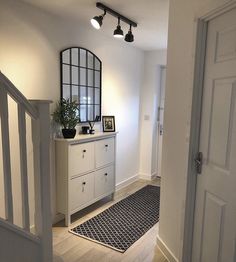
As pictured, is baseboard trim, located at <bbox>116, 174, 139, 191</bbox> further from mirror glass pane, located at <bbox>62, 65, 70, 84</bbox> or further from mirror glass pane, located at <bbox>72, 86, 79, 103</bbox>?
mirror glass pane, located at <bbox>62, 65, 70, 84</bbox>

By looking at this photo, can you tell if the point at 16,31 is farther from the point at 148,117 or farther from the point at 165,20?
the point at 148,117

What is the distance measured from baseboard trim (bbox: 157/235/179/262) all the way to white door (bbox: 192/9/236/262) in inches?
14.1

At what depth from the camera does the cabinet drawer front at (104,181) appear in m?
3.21

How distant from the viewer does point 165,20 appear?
275 cm

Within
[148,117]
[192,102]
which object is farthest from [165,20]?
[148,117]

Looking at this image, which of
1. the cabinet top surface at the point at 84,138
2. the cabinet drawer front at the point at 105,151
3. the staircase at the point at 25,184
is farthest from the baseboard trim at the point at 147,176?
the staircase at the point at 25,184

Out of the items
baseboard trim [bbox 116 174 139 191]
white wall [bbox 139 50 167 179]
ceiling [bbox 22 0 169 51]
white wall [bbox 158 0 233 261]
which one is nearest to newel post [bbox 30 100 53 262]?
white wall [bbox 158 0 233 261]

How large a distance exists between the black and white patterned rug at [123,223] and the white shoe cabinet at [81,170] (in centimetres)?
24

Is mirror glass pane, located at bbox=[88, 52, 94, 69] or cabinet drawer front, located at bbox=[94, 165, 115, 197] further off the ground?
mirror glass pane, located at bbox=[88, 52, 94, 69]

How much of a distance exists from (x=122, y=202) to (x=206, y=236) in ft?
6.29

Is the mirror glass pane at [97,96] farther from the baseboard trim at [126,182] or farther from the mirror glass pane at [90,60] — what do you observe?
the baseboard trim at [126,182]

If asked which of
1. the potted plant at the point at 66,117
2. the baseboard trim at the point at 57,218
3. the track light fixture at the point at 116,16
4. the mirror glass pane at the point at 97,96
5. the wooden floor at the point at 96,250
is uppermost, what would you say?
the track light fixture at the point at 116,16

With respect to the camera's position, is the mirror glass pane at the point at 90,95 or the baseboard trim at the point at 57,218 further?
the mirror glass pane at the point at 90,95

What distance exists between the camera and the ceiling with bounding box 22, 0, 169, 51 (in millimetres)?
2301
